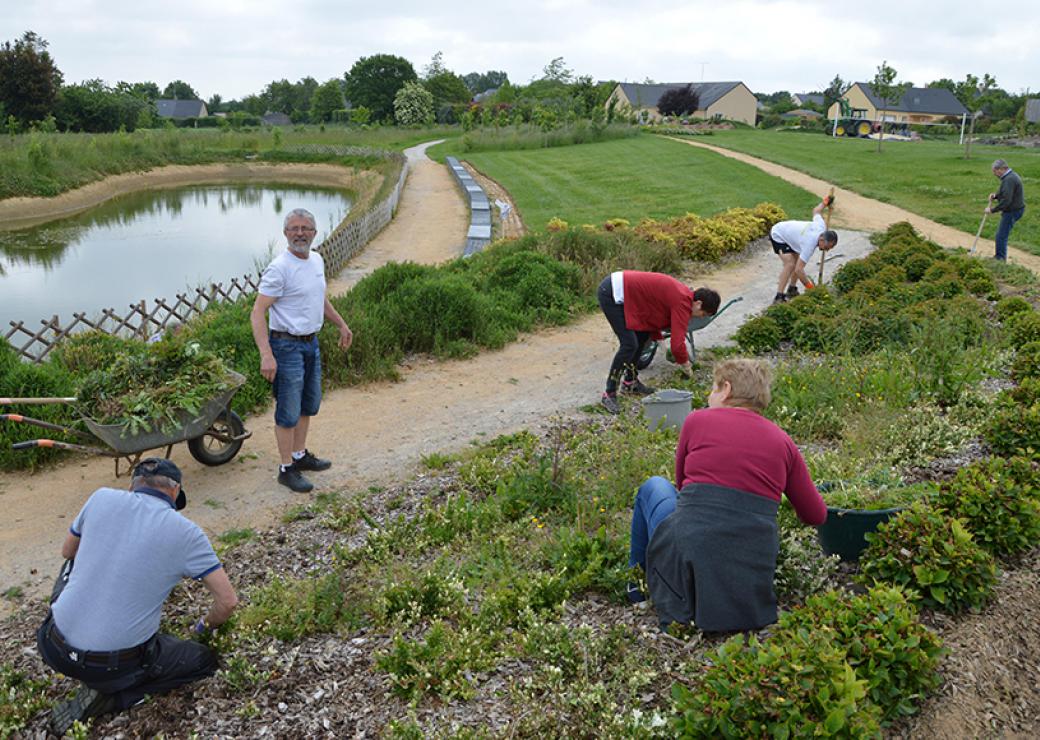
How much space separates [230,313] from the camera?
30.7ft

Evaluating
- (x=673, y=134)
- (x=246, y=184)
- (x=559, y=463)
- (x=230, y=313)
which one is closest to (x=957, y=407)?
(x=559, y=463)

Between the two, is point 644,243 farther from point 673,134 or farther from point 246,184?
point 673,134

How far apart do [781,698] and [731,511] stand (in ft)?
2.80

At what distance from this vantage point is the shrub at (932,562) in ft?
11.7

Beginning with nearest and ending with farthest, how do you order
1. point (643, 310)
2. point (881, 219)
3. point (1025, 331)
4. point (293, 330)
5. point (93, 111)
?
point (293, 330) → point (643, 310) → point (1025, 331) → point (881, 219) → point (93, 111)

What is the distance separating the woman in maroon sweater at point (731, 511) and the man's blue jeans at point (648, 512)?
13 centimetres

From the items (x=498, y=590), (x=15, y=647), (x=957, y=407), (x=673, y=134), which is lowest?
(x=15, y=647)

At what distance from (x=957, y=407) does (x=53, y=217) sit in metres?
28.5

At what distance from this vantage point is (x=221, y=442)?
260 inches

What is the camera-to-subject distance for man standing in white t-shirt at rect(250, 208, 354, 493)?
5605 mm

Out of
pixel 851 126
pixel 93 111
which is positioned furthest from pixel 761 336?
pixel 851 126

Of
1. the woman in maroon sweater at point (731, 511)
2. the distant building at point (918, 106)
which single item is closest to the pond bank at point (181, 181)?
the woman in maroon sweater at point (731, 511)

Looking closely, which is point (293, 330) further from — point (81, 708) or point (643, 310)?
point (643, 310)

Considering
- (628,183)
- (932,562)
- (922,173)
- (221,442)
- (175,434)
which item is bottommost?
(221,442)
